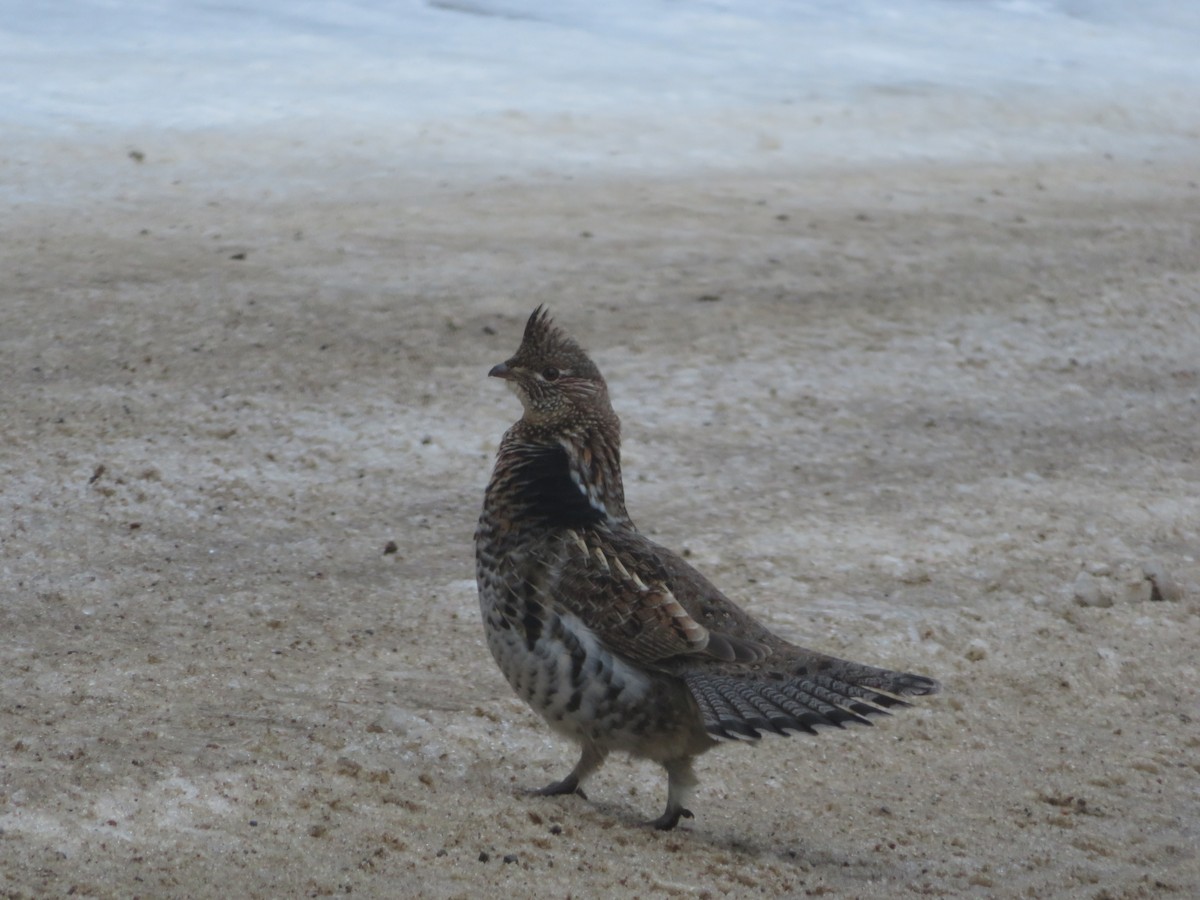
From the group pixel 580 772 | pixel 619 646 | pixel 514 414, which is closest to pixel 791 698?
pixel 619 646

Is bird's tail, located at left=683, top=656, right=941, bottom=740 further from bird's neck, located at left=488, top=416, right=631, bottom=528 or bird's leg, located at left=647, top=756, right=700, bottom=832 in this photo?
bird's neck, located at left=488, top=416, right=631, bottom=528

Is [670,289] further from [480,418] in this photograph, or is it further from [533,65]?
[533,65]

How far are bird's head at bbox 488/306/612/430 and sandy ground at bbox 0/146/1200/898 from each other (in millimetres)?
1038

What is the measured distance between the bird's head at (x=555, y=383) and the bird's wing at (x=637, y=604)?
0.50 meters

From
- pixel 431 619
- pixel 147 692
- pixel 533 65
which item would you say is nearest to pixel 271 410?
pixel 431 619

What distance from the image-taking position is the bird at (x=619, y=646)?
4.41 metres

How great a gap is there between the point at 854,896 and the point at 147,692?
234cm

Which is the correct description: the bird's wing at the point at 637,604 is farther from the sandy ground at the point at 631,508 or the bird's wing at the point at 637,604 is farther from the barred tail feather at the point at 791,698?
the sandy ground at the point at 631,508

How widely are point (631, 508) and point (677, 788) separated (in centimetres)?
262

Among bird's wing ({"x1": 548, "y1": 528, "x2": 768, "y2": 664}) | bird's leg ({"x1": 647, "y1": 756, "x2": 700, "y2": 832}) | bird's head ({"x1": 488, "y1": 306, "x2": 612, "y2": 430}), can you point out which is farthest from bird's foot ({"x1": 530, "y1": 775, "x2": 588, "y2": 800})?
bird's head ({"x1": 488, "y1": 306, "x2": 612, "y2": 430})

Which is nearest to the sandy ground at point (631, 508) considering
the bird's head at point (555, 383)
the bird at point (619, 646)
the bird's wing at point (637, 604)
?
the bird at point (619, 646)

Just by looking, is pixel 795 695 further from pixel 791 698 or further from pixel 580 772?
pixel 580 772

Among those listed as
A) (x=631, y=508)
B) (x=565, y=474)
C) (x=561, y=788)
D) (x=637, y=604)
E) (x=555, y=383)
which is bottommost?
(x=561, y=788)

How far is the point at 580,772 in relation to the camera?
4.78 meters
